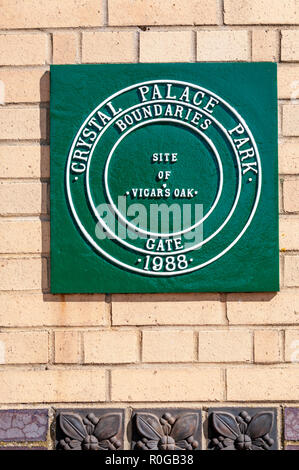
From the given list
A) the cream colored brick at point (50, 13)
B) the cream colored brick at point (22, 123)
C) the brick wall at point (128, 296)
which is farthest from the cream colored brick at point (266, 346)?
the cream colored brick at point (50, 13)

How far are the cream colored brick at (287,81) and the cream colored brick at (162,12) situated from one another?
1.44 ft

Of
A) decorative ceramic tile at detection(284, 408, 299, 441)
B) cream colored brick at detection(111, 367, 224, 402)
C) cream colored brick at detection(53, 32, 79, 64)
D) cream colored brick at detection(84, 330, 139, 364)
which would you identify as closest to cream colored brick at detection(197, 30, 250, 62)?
cream colored brick at detection(53, 32, 79, 64)

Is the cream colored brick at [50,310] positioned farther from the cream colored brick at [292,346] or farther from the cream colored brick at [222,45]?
the cream colored brick at [222,45]

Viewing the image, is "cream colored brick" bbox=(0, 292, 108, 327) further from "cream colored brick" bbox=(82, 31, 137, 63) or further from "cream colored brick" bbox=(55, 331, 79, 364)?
"cream colored brick" bbox=(82, 31, 137, 63)

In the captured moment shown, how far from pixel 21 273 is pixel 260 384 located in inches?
55.0

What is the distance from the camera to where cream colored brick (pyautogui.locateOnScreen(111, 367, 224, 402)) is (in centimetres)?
310

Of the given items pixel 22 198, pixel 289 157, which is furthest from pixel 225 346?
pixel 22 198

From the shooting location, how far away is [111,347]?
311 cm

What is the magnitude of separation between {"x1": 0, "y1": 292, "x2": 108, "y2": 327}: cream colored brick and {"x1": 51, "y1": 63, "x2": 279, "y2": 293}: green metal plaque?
7 cm

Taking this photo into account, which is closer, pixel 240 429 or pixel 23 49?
pixel 240 429

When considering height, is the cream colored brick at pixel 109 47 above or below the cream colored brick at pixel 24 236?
above

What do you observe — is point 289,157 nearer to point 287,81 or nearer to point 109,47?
point 287,81

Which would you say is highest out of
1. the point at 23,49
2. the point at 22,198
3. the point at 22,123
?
the point at 23,49

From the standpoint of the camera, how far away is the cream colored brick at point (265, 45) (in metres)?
3.14
